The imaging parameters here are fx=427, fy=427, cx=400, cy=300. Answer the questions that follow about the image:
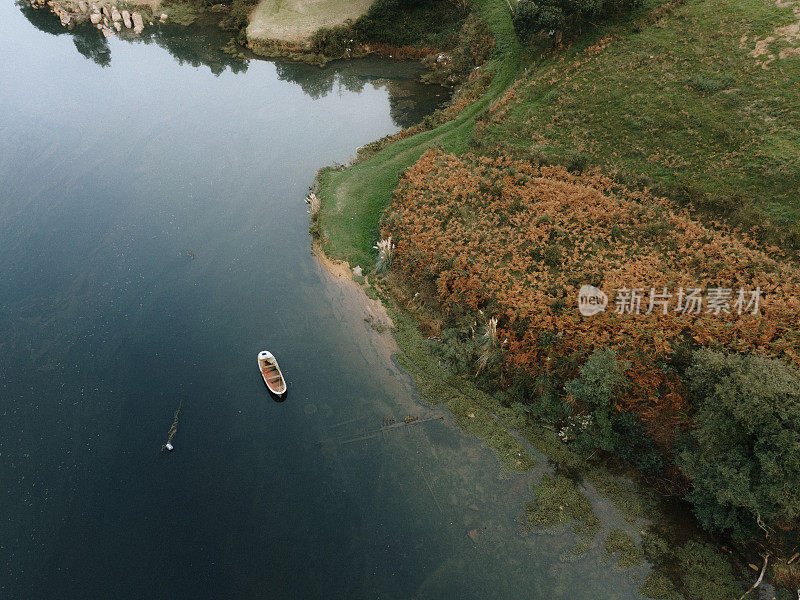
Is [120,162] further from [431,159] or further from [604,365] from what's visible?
[604,365]

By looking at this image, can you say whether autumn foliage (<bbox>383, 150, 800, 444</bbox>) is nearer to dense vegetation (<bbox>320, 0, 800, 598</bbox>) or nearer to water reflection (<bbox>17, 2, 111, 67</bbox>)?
dense vegetation (<bbox>320, 0, 800, 598</bbox>)

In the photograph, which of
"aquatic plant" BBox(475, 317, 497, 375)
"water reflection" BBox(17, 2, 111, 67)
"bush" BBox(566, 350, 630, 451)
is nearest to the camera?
"bush" BBox(566, 350, 630, 451)

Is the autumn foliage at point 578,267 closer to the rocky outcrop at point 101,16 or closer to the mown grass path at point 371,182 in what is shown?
the mown grass path at point 371,182

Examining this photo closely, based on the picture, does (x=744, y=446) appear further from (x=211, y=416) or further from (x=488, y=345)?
(x=211, y=416)

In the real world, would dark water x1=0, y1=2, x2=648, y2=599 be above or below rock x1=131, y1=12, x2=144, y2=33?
below

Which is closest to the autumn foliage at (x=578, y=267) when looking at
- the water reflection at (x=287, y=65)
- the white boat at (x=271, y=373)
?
the white boat at (x=271, y=373)

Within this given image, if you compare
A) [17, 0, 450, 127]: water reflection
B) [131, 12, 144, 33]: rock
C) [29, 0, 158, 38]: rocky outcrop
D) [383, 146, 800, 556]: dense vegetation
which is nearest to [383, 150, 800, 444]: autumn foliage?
[383, 146, 800, 556]: dense vegetation
